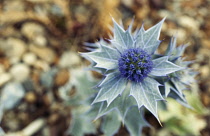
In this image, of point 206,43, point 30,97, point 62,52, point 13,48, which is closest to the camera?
point 30,97

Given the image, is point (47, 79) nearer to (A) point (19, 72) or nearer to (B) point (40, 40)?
(A) point (19, 72)

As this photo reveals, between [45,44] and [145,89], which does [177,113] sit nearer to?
[145,89]

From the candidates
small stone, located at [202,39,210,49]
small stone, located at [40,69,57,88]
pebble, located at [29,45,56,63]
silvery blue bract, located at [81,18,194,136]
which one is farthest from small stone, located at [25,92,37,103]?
small stone, located at [202,39,210,49]

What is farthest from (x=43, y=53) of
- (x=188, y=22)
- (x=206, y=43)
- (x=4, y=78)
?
(x=206, y=43)

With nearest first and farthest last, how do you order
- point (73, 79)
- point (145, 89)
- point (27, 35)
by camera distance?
1. point (145, 89)
2. point (73, 79)
3. point (27, 35)

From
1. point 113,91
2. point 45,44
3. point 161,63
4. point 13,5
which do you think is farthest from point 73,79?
point 13,5

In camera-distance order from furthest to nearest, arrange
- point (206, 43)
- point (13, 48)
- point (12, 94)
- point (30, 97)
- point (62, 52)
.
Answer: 1. point (206, 43)
2. point (62, 52)
3. point (13, 48)
4. point (30, 97)
5. point (12, 94)

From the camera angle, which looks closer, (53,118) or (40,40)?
(53,118)
